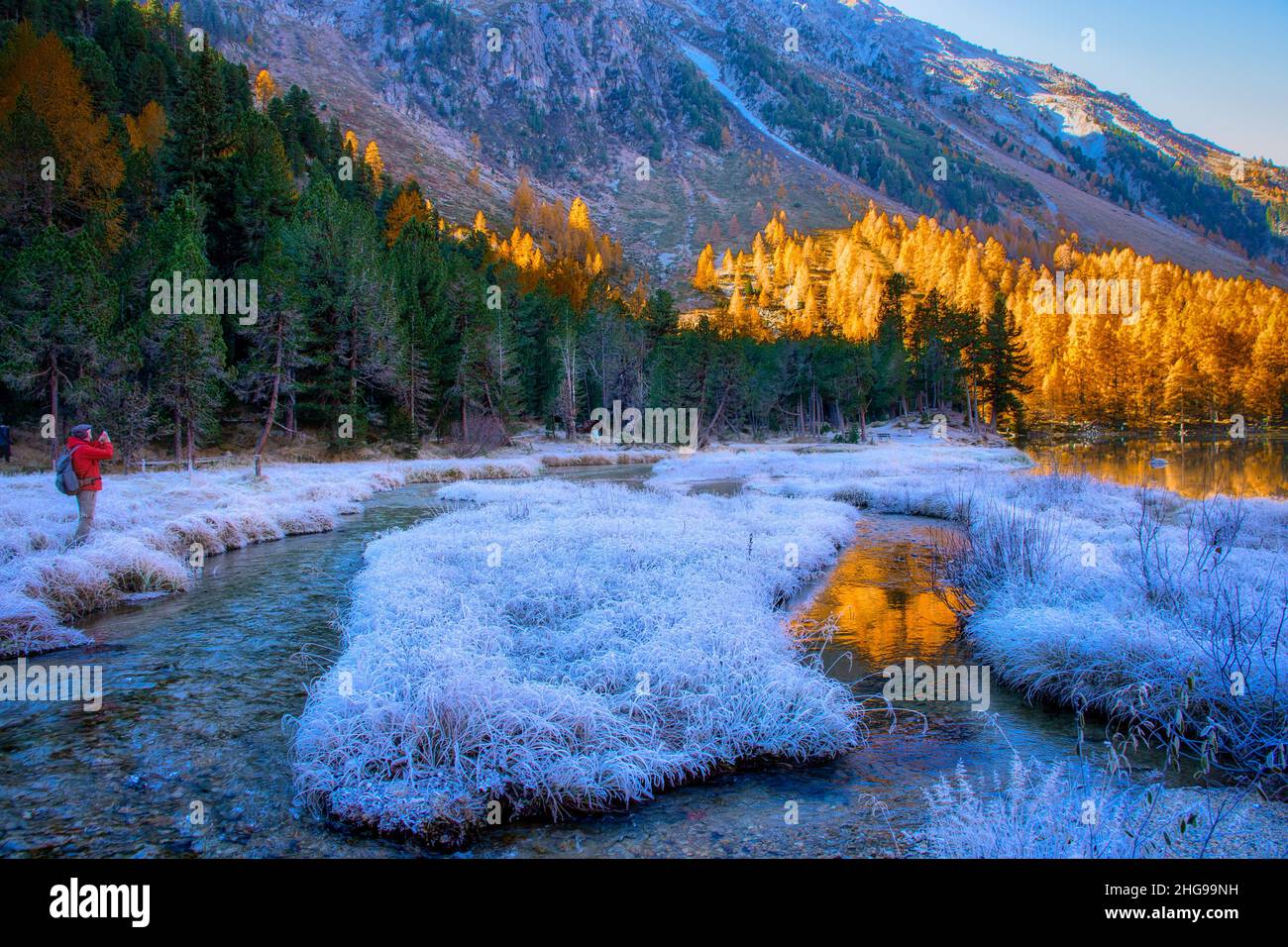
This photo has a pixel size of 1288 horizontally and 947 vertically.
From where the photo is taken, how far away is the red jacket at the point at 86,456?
42.2ft

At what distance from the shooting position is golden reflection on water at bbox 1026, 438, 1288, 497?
2559 cm

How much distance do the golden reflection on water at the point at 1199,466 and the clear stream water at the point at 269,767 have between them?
569 inches

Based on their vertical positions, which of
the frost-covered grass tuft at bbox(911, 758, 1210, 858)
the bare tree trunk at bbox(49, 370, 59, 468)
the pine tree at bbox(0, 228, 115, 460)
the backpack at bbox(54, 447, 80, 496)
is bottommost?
the frost-covered grass tuft at bbox(911, 758, 1210, 858)

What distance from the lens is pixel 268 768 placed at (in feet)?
20.1

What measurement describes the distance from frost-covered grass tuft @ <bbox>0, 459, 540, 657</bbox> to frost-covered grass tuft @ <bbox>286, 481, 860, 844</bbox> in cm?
428

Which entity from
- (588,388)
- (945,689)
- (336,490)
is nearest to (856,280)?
(588,388)

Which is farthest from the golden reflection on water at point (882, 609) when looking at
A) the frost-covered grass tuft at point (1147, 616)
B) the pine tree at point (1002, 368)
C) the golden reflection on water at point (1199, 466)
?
the pine tree at point (1002, 368)

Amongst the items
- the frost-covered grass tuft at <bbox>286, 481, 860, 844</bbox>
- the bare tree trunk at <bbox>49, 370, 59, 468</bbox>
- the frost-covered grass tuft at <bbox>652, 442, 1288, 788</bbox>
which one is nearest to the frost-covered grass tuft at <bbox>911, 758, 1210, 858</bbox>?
the frost-covered grass tuft at <bbox>652, 442, 1288, 788</bbox>

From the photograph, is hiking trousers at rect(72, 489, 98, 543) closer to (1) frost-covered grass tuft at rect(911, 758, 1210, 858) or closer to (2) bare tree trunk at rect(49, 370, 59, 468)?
(1) frost-covered grass tuft at rect(911, 758, 1210, 858)

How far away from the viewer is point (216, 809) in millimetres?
5430

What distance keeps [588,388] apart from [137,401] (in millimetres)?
44601

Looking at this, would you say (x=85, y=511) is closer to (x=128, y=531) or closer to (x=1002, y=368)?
(x=128, y=531)
